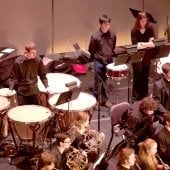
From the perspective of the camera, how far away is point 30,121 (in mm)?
6547

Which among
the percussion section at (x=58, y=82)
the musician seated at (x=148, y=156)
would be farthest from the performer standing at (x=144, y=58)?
the musician seated at (x=148, y=156)

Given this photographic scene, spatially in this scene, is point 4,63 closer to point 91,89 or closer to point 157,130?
point 91,89

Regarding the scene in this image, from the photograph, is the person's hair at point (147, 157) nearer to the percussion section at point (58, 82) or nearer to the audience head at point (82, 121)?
the audience head at point (82, 121)

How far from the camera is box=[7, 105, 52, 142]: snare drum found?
21.6ft

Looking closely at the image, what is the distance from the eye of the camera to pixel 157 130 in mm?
6488

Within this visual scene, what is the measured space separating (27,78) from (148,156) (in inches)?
94.9

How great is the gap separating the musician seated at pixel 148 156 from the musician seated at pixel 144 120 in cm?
48

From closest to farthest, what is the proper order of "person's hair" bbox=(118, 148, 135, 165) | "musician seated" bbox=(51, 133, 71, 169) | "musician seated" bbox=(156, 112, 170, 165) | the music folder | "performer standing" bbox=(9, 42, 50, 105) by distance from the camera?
"person's hair" bbox=(118, 148, 135, 165) < "musician seated" bbox=(51, 133, 71, 169) < the music folder < "musician seated" bbox=(156, 112, 170, 165) < "performer standing" bbox=(9, 42, 50, 105)

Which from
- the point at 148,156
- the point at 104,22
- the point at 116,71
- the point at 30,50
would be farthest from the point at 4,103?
the point at 104,22

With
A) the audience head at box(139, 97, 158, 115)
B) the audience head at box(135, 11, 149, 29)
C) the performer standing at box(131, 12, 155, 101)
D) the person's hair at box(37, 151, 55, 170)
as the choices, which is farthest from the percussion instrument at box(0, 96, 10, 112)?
the audience head at box(135, 11, 149, 29)

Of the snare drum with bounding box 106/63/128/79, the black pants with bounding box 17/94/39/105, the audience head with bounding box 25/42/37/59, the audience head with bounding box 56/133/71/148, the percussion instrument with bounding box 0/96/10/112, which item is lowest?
the audience head with bounding box 56/133/71/148

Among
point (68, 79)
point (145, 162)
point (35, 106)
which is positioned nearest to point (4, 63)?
point (68, 79)

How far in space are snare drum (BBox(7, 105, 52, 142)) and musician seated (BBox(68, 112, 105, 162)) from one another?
1.57 ft

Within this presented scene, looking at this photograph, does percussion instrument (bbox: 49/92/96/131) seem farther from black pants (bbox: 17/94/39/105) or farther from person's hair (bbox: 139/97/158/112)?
person's hair (bbox: 139/97/158/112)
